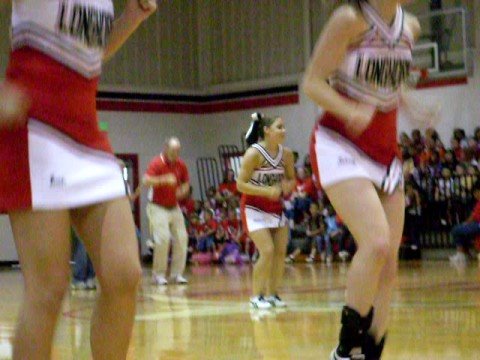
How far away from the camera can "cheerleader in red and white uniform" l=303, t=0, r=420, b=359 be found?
4391 millimetres

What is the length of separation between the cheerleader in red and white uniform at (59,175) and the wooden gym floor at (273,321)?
2.82 metres

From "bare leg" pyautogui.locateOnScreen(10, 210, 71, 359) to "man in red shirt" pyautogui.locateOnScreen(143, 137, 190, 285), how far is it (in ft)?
34.8

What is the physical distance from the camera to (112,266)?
11.1 ft

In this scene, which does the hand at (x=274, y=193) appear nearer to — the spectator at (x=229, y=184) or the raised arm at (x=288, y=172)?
the raised arm at (x=288, y=172)

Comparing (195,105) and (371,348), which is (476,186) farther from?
(371,348)

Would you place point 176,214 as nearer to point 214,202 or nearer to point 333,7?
point 214,202

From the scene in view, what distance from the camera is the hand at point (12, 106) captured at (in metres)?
3.21

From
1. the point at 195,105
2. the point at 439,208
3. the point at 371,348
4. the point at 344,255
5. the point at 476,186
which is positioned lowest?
the point at 344,255

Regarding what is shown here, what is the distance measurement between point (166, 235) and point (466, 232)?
18.1 ft

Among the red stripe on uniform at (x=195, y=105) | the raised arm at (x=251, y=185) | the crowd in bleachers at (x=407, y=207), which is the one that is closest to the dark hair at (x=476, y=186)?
the crowd in bleachers at (x=407, y=207)

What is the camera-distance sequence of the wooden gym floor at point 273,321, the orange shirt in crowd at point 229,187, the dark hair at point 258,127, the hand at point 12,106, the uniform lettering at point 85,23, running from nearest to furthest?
the hand at point 12,106 < the uniform lettering at point 85,23 < the wooden gym floor at point 273,321 < the dark hair at point 258,127 < the orange shirt in crowd at point 229,187

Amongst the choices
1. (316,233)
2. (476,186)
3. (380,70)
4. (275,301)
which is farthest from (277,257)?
(316,233)

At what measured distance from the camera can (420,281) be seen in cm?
1253

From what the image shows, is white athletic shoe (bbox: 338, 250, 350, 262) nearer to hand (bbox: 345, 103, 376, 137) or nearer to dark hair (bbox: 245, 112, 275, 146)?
dark hair (bbox: 245, 112, 275, 146)
